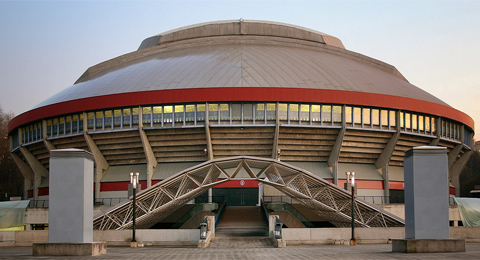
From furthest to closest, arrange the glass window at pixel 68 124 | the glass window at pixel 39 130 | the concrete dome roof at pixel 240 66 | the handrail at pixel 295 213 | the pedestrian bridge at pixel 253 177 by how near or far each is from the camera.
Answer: the glass window at pixel 39 130, the glass window at pixel 68 124, the concrete dome roof at pixel 240 66, the handrail at pixel 295 213, the pedestrian bridge at pixel 253 177

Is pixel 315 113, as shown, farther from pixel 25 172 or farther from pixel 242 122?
pixel 25 172

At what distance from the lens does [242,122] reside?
50562mm

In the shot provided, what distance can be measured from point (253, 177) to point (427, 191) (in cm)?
1892

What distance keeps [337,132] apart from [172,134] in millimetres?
14280

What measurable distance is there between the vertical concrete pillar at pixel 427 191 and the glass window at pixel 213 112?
87.4 feet

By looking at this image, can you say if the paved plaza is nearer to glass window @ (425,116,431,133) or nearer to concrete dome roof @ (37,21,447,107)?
concrete dome roof @ (37,21,447,107)

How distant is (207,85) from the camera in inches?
2045

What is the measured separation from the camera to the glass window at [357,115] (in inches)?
2040

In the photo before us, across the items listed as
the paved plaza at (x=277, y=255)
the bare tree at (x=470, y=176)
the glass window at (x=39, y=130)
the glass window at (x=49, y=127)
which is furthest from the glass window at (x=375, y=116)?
the bare tree at (x=470, y=176)

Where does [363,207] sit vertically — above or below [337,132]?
below

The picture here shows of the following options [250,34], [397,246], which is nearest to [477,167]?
[250,34]

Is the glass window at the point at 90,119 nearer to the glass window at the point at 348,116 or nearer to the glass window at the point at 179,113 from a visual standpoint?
the glass window at the point at 179,113

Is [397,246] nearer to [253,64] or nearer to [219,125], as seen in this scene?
[219,125]

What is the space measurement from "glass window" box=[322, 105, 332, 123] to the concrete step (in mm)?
16627
